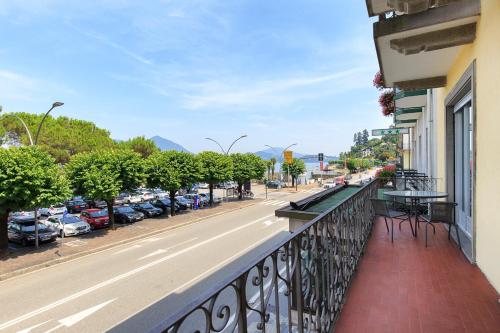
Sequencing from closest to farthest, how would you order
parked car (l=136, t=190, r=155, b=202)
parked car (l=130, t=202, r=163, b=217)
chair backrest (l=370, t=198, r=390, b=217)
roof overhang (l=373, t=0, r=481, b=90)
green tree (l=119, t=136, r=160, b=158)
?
1. roof overhang (l=373, t=0, r=481, b=90)
2. chair backrest (l=370, t=198, r=390, b=217)
3. parked car (l=130, t=202, r=163, b=217)
4. parked car (l=136, t=190, r=155, b=202)
5. green tree (l=119, t=136, r=160, b=158)

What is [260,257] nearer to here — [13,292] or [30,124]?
[13,292]

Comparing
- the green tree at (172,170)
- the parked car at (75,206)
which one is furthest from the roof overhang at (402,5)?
the parked car at (75,206)

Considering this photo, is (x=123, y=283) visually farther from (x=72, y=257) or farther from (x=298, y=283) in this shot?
(x=298, y=283)

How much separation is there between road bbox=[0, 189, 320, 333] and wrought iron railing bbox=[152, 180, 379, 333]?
276 inches

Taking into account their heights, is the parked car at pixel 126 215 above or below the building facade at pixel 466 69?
below

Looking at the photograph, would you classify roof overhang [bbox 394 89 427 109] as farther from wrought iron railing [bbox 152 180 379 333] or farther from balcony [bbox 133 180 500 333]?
wrought iron railing [bbox 152 180 379 333]

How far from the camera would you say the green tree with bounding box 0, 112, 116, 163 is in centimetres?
3434

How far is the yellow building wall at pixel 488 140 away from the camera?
3.84 m

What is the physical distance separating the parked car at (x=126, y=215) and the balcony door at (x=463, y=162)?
76.1ft

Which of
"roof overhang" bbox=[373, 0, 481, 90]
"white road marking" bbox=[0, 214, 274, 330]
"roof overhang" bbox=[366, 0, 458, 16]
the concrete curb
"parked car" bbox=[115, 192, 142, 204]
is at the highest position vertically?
"roof overhang" bbox=[366, 0, 458, 16]

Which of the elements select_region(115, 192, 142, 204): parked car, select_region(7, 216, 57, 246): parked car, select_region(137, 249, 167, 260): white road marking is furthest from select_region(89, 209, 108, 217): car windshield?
select_region(115, 192, 142, 204): parked car

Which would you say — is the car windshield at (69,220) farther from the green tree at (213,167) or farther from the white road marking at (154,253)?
the green tree at (213,167)

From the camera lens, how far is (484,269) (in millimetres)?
4375

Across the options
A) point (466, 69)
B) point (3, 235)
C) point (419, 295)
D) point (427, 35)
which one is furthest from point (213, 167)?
point (419, 295)
